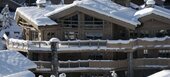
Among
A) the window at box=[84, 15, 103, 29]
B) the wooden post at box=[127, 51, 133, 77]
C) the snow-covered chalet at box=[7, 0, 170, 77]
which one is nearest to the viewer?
the snow-covered chalet at box=[7, 0, 170, 77]

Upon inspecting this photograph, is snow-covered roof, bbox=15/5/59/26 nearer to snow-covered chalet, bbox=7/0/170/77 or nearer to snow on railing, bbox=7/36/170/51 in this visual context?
snow-covered chalet, bbox=7/0/170/77

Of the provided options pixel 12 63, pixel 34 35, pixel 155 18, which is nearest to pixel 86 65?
pixel 34 35

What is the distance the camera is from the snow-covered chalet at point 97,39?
4759 centimetres

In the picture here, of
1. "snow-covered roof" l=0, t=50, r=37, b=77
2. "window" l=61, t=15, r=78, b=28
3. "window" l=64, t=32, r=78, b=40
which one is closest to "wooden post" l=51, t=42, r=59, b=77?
"window" l=64, t=32, r=78, b=40

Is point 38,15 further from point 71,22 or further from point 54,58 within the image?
point 54,58

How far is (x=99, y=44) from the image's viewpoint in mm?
47531

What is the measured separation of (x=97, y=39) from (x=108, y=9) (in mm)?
2951

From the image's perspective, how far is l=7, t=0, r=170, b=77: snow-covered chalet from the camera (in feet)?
156

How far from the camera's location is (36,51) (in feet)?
157

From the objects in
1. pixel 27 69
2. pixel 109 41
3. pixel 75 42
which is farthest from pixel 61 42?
pixel 27 69

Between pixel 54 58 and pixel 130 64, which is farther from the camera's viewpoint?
pixel 130 64

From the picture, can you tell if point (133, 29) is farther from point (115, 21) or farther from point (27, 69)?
point (27, 69)

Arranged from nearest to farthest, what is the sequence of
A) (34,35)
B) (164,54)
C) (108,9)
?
(108,9)
(164,54)
(34,35)

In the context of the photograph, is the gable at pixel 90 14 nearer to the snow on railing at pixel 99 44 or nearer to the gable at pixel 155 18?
the snow on railing at pixel 99 44
